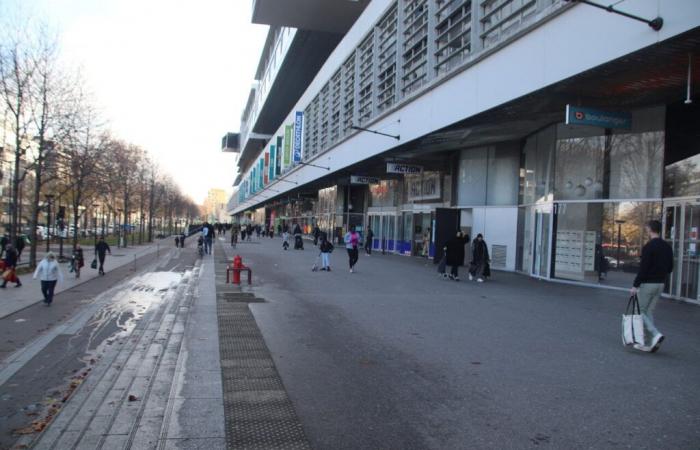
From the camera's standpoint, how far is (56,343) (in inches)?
313

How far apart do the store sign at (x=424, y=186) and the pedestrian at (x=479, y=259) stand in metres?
10.5

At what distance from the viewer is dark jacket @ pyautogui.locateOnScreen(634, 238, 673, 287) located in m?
7.23

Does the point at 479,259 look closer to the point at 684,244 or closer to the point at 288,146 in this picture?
the point at 684,244

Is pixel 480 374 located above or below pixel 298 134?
below

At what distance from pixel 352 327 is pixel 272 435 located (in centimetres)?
464

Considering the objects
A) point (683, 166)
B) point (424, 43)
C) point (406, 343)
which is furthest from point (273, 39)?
point (406, 343)

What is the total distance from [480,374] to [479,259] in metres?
10.8

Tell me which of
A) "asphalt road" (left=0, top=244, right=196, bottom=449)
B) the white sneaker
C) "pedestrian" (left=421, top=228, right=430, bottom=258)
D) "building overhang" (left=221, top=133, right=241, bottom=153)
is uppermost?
"building overhang" (left=221, top=133, right=241, bottom=153)

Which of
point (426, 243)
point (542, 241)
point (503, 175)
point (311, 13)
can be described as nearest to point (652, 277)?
point (542, 241)

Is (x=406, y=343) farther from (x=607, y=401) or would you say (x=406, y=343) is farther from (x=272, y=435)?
(x=272, y=435)

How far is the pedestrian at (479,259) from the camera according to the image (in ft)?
53.9

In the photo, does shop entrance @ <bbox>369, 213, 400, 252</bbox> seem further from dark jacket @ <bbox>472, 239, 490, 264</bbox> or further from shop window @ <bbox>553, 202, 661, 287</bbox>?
shop window @ <bbox>553, 202, 661, 287</bbox>

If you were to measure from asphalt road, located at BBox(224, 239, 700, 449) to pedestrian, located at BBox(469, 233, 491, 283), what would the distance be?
4387 mm

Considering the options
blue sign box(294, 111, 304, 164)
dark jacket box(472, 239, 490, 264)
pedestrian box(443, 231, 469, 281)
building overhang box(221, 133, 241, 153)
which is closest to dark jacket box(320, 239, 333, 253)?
pedestrian box(443, 231, 469, 281)
